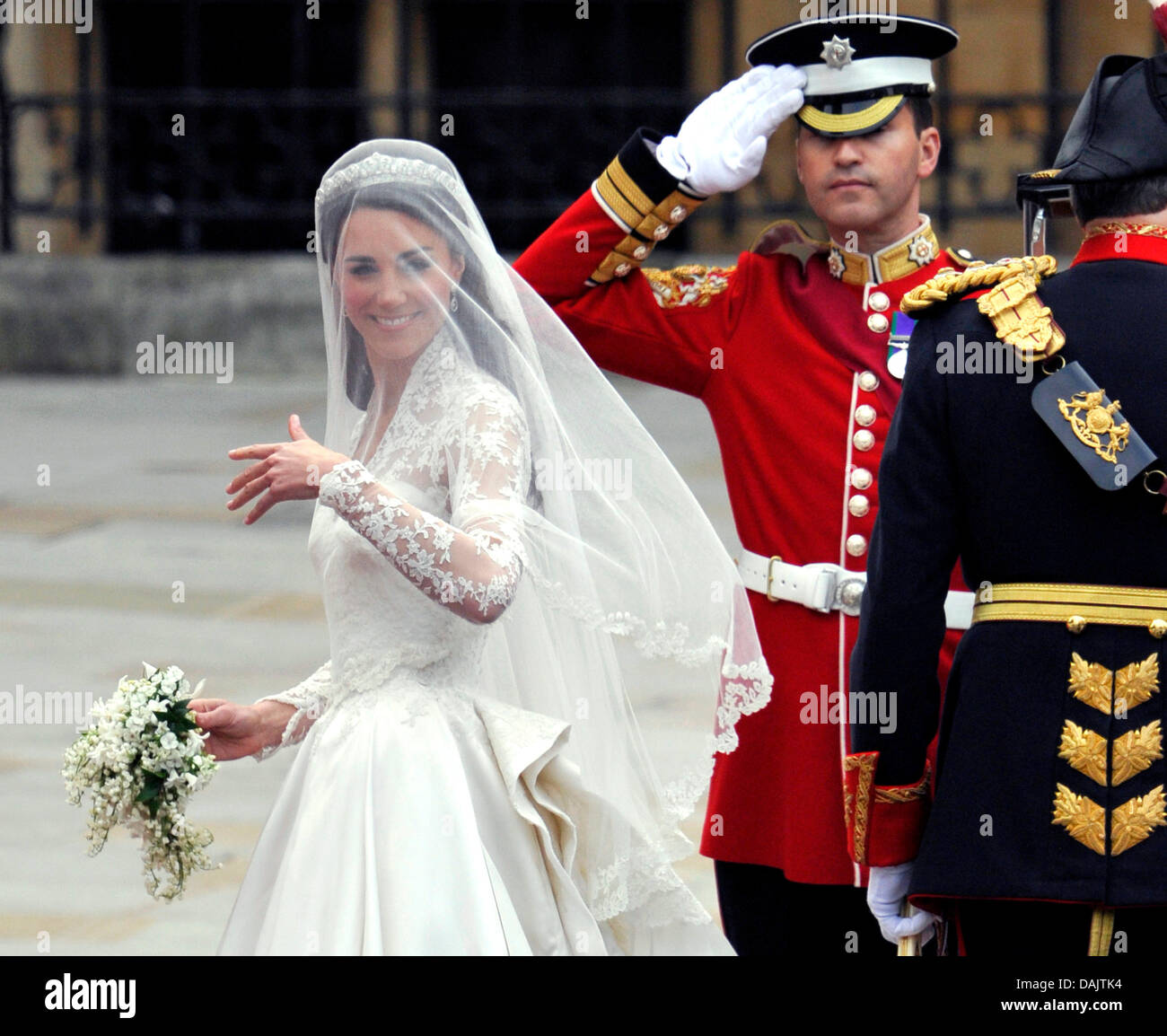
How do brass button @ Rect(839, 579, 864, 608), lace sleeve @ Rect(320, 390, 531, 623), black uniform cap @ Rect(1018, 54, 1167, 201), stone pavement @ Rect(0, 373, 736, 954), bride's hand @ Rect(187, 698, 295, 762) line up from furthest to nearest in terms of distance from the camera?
stone pavement @ Rect(0, 373, 736, 954), brass button @ Rect(839, 579, 864, 608), bride's hand @ Rect(187, 698, 295, 762), lace sleeve @ Rect(320, 390, 531, 623), black uniform cap @ Rect(1018, 54, 1167, 201)

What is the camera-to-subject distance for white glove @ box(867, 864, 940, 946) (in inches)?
113

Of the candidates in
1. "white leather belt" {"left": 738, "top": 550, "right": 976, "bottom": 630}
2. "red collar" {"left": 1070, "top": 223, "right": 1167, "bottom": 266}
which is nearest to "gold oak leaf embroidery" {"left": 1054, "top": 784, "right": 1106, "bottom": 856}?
"white leather belt" {"left": 738, "top": 550, "right": 976, "bottom": 630}

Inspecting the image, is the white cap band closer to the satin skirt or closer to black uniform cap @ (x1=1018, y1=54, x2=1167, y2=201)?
black uniform cap @ (x1=1018, y1=54, x2=1167, y2=201)

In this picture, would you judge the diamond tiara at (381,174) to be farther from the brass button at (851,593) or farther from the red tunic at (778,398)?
the brass button at (851,593)

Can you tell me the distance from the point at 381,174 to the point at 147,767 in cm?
98

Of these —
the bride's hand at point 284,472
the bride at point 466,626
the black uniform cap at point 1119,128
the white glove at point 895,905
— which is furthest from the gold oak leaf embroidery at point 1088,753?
the bride's hand at point 284,472

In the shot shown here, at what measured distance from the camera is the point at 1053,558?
2.72 m

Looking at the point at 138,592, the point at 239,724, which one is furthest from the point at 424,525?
the point at 138,592

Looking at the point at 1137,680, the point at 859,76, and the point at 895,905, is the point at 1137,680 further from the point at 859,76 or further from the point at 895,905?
the point at 859,76

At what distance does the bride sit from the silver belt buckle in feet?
0.61

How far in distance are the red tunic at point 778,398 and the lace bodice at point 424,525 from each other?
457mm

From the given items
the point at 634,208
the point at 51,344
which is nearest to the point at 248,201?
the point at 51,344

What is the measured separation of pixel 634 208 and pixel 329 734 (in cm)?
106
